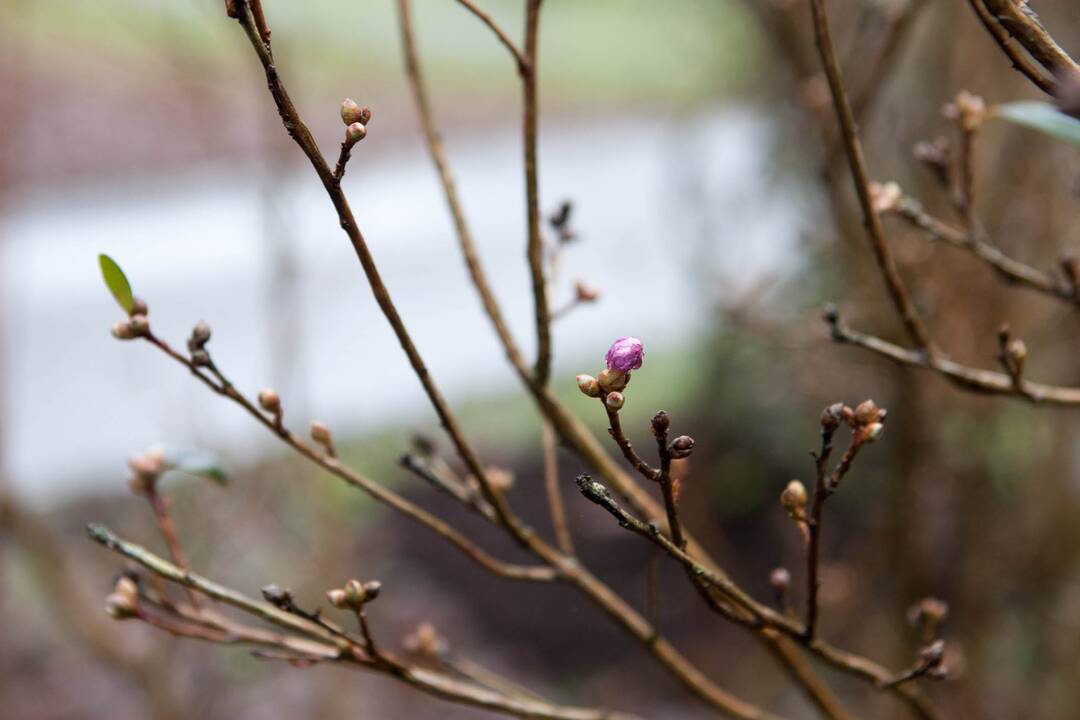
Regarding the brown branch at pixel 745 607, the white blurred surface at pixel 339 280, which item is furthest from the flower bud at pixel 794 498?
the white blurred surface at pixel 339 280

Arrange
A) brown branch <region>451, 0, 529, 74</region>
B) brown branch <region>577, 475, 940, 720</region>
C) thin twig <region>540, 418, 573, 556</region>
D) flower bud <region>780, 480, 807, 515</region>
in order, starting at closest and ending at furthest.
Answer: brown branch <region>577, 475, 940, 720</region> < flower bud <region>780, 480, 807, 515</region> < brown branch <region>451, 0, 529, 74</region> < thin twig <region>540, 418, 573, 556</region>

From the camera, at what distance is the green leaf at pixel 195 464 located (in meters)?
0.86

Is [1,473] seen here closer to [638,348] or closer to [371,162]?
[638,348]

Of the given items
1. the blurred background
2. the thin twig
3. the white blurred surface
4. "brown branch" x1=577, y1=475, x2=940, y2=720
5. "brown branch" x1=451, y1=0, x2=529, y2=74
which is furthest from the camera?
the white blurred surface

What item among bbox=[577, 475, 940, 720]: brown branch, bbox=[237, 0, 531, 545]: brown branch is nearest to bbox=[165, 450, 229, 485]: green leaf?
bbox=[237, 0, 531, 545]: brown branch

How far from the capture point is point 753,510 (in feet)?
14.1

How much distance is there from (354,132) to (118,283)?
24 centimetres

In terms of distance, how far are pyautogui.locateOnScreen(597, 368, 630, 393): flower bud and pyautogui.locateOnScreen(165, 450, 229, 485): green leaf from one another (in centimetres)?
48

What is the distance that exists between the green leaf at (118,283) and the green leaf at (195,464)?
8.2 inches

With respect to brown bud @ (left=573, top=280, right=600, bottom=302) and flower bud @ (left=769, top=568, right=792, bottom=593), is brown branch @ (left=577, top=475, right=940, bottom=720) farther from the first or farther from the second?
brown bud @ (left=573, top=280, right=600, bottom=302)

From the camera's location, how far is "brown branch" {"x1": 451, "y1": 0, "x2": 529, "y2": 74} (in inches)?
28.3

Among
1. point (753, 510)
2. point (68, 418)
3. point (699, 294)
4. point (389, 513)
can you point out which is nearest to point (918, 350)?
point (699, 294)

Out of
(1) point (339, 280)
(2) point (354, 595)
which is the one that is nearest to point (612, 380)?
(2) point (354, 595)

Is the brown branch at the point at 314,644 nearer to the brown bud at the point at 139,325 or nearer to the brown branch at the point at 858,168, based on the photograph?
the brown bud at the point at 139,325
